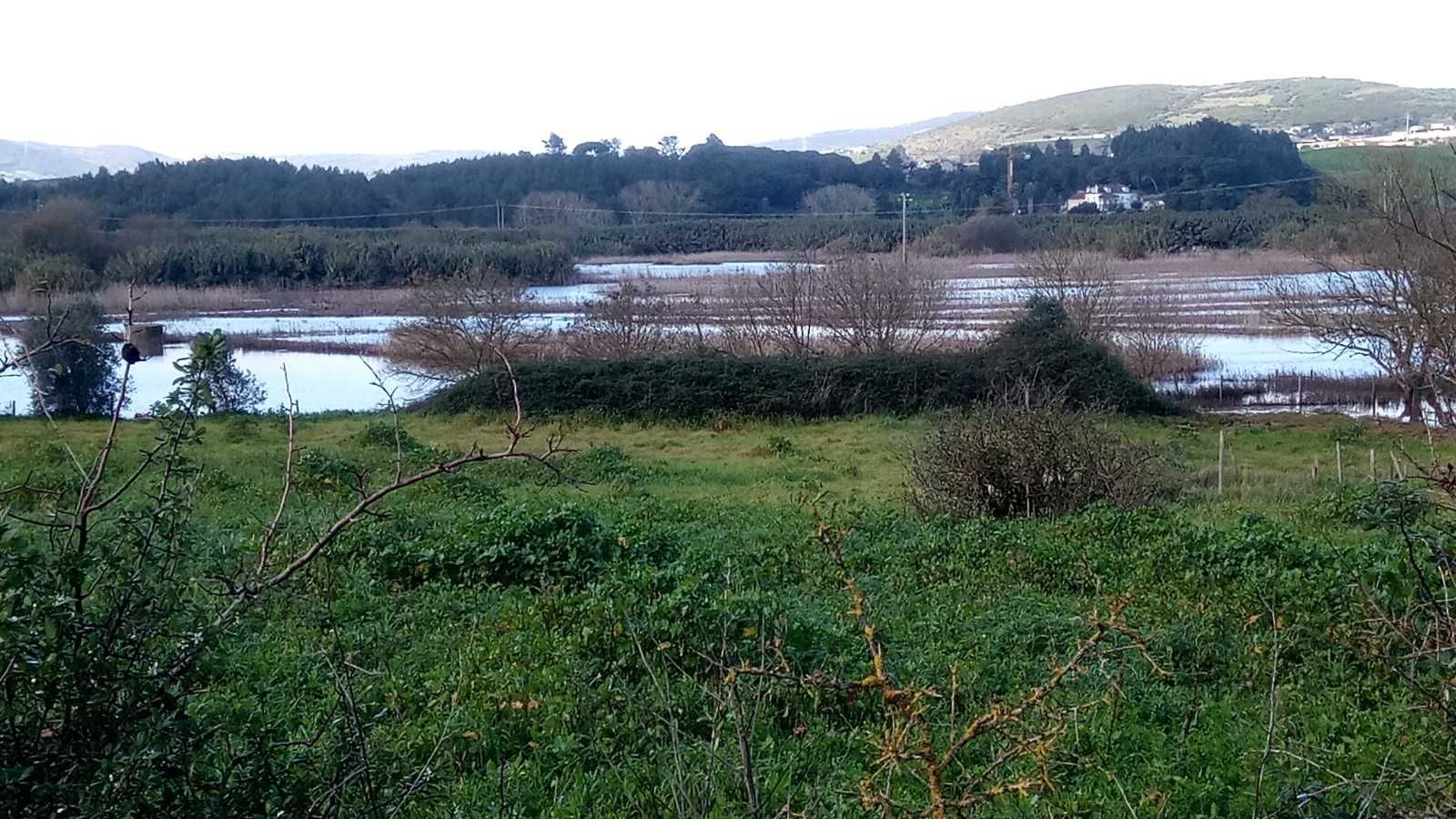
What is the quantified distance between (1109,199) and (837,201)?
17778 millimetres

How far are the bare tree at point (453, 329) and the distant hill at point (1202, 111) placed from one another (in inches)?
3870

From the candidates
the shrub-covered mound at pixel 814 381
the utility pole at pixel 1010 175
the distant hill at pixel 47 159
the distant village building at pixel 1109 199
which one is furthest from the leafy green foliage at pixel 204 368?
the distant hill at pixel 47 159

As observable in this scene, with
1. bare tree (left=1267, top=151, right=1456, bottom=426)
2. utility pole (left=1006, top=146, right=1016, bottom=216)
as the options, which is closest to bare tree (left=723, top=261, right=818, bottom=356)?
bare tree (left=1267, top=151, right=1456, bottom=426)

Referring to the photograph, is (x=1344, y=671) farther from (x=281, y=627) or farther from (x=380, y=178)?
(x=380, y=178)

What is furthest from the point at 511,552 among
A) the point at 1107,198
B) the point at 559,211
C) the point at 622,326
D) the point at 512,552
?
the point at 1107,198

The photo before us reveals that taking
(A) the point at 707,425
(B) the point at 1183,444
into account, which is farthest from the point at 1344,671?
(A) the point at 707,425

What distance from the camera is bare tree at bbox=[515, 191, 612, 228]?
7362 cm

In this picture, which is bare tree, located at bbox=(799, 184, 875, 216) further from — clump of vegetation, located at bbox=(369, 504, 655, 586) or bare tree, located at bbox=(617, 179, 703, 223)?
clump of vegetation, located at bbox=(369, 504, 655, 586)

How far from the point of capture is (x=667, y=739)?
5637 millimetres

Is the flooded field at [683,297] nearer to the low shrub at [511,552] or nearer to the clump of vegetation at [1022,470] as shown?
the clump of vegetation at [1022,470]

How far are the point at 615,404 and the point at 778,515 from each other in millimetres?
16211

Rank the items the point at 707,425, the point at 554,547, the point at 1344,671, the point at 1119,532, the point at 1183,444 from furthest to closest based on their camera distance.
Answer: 1. the point at 707,425
2. the point at 1183,444
3. the point at 1119,532
4. the point at 554,547
5. the point at 1344,671

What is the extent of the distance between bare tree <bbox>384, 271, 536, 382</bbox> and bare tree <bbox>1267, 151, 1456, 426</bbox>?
21.5 m

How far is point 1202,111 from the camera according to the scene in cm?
15450
